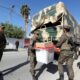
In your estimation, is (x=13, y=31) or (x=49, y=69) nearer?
(x=49, y=69)

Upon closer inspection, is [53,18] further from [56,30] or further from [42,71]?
[42,71]

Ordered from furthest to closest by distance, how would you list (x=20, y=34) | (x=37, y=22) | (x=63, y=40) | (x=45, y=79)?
(x=20, y=34) < (x=37, y=22) < (x=45, y=79) < (x=63, y=40)

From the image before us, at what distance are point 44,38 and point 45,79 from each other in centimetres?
179

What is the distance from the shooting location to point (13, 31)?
52.7 meters

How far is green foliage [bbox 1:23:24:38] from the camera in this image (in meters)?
52.2

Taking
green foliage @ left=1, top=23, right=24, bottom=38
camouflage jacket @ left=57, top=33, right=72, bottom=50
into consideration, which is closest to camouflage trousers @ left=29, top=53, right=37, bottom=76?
camouflage jacket @ left=57, top=33, right=72, bottom=50

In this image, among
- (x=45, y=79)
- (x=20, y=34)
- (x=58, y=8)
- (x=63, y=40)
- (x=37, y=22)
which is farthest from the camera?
(x=20, y=34)

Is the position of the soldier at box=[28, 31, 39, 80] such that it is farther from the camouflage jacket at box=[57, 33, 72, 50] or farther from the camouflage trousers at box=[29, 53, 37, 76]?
the camouflage jacket at box=[57, 33, 72, 50]

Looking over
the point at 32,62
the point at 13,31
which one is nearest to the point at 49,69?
the point at 32,62

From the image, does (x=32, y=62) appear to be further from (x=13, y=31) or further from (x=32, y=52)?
(x=13, y=31)

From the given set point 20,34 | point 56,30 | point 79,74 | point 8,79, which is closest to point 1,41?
point 8,79

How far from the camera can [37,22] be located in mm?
9859

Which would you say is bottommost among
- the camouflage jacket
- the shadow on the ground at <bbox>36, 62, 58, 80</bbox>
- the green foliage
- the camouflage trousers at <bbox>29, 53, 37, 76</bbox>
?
the shadow on the ground at <bbox>36, 62, 58, 80</bbox>

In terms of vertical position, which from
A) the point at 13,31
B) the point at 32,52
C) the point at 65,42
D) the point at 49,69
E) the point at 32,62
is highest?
the point at 13,31
